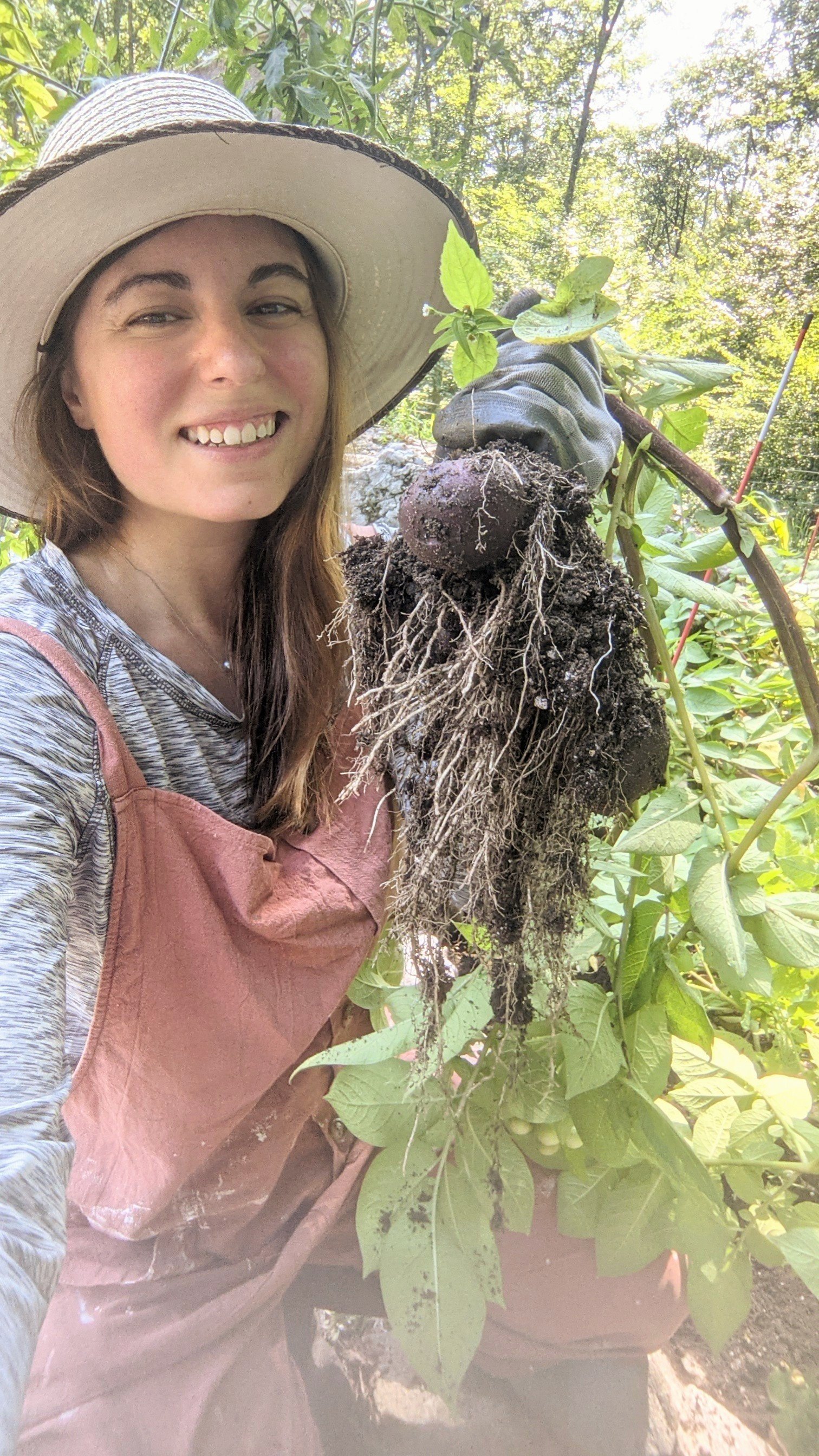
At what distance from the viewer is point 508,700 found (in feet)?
1.33

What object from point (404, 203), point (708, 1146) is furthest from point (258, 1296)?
point (404, 203)

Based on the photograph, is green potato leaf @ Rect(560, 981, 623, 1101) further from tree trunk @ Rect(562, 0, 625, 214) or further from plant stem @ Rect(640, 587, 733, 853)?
tree trunk @ Rect(562, 0, 625, 214)

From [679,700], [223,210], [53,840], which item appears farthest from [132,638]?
[679,700]

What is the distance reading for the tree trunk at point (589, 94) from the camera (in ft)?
2.14

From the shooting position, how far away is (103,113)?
0.47 m

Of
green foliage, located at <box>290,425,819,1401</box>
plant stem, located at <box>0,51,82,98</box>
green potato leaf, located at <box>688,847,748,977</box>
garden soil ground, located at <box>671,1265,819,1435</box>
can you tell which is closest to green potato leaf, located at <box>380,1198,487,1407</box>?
Answer: green foliage, located at <box>290,425,819,1401</box>

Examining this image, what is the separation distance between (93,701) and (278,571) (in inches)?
9.5

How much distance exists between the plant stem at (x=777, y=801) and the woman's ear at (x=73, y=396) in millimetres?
575

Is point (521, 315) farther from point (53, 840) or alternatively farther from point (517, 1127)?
Answer: point (517, 1127)

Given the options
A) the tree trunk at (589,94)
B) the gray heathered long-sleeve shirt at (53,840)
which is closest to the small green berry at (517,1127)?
the gray heathered long-sleeve shirt at (53,840)

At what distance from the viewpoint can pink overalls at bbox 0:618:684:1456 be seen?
53 cm

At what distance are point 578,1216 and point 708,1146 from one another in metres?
0.14

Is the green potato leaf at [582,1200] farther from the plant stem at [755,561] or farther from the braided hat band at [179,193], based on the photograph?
the braided hat band at [179,193]

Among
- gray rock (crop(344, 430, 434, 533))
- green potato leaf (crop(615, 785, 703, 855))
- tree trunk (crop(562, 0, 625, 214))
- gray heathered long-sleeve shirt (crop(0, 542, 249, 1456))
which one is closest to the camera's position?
gray heathered long-sleeve shirt (crop(0, 542, 249, 1456))
